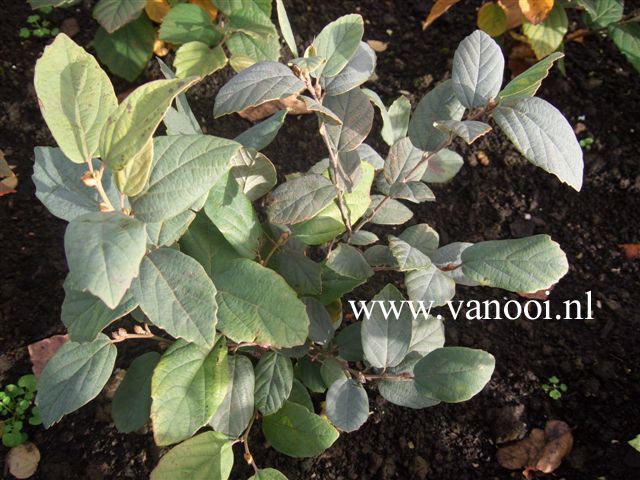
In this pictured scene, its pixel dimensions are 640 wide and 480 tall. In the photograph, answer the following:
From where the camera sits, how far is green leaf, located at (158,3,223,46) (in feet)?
6.52

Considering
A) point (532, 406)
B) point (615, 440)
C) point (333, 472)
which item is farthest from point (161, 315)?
point (615, 440)

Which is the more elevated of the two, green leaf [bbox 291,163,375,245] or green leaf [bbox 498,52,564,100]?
green leaf [bbox 498,52,564,100]

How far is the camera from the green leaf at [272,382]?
→ 1.34m

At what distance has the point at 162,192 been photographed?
976 mm

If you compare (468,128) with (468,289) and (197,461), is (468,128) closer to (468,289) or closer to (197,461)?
(197,461)

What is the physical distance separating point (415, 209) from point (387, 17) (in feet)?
2.93

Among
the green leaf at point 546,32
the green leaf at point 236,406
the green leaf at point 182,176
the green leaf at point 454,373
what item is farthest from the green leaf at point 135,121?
the green leaf at point 546,32

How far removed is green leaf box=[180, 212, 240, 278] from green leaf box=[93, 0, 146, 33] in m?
1.04

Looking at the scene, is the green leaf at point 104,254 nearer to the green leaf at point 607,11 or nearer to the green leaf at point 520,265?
the green leaf at point 520,265

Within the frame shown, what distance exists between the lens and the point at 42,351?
71.3 inches

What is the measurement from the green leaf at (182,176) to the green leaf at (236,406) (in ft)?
1.61

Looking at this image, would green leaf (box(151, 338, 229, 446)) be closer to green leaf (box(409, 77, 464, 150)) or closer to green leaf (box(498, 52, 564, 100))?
green leaf (box(409, 77, 464, 150))

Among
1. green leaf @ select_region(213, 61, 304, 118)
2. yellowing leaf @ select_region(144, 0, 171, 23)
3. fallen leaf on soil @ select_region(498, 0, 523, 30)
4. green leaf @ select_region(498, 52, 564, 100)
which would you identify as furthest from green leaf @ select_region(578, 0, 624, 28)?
green leaf @ select_region(213, 61, 304, 118)

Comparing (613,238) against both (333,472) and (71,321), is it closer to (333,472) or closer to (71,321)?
(333,472)
